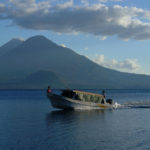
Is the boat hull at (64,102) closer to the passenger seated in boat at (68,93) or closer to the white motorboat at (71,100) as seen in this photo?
the white motorboat at (71,100)

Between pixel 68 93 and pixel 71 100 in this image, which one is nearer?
pixel 71 100

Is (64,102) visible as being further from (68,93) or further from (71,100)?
(68,93)

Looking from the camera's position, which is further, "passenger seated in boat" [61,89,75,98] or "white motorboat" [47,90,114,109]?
"passenger seated in boat" [61,89,75,98]

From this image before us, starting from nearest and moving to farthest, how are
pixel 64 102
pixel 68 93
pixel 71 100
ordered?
1. pixel 71 100
2. pixel 64 102
3. pixel 68 93

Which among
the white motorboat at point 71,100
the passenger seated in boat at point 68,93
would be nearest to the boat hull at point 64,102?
the white motorboat at point 71,100

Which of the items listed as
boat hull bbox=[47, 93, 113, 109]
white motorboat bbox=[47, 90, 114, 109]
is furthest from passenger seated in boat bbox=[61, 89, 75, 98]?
boat hull bbox=[47, 93, 113, 109]

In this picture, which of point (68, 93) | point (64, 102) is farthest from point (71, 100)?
point (68, 93)

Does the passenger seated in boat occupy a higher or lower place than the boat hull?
higher

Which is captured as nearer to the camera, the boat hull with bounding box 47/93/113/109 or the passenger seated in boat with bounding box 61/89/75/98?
the boat hull with bounding box 47/93/113/109

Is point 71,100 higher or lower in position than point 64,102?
higher

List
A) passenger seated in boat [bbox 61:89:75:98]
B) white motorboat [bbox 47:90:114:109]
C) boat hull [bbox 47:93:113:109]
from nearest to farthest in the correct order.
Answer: boat hull [bbox 47:93:113:109] → white motorboat [bbox 47:90:114:109] → passenger seated in boat [bbox 61:89:75:98]

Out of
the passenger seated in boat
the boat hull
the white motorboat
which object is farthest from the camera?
the passenger seated in boat

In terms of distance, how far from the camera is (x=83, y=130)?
110 feet

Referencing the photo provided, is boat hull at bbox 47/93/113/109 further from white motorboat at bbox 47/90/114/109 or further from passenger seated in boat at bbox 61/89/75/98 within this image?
passenger seated in boat at bbox 61/89/75/98
